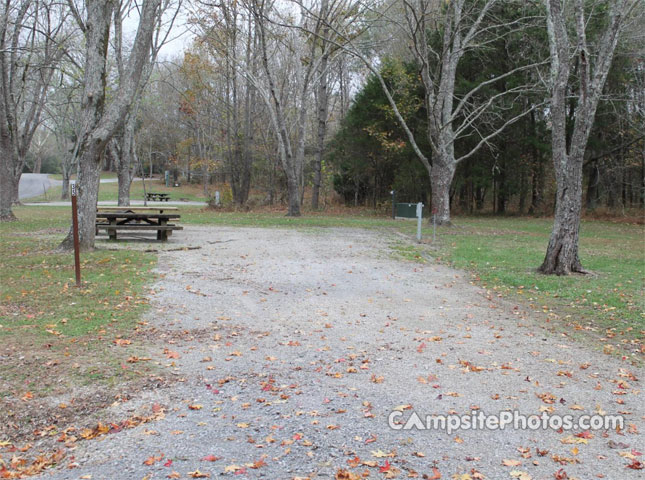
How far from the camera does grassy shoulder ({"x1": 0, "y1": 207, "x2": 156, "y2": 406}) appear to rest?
438cm

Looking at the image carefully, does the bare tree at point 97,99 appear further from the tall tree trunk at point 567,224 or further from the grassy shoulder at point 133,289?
the tall tree trunk at point 567,224

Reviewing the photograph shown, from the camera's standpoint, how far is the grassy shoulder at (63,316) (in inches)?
172

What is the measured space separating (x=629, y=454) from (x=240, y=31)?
25022mm

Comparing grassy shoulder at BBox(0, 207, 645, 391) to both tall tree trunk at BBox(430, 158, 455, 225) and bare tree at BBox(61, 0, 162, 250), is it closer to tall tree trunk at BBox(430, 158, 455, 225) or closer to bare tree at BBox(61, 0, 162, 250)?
bare tree at BBox(61, 0, 162, 250)

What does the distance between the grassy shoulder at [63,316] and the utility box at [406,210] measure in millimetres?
14686

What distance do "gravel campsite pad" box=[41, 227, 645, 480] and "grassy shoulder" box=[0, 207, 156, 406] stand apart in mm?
412

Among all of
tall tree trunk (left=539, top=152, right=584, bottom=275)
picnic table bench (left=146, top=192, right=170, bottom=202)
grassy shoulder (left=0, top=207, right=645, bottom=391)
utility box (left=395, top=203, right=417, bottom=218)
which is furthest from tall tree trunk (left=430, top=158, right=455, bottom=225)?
picnic table bench (left=146, top=192, right=170, bottom=202)

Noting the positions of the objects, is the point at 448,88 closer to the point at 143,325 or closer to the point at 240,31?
the point at 240,31

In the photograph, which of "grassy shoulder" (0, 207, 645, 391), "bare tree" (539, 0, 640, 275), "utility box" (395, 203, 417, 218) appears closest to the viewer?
"grassy shoulder" (0, 207, 645, 391)

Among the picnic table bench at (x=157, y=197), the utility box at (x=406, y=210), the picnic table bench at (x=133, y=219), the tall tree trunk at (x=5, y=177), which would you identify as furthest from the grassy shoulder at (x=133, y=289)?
the picnic table bench at (x=157, y=197)

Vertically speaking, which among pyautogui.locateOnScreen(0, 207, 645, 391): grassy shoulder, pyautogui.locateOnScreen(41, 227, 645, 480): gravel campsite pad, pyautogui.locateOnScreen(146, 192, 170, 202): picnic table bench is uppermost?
pyautogui.locateOnScreen(146, 192, 170, 202): picnic table bench

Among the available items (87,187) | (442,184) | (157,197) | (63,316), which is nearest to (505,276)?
(63,316)

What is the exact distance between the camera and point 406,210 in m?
23.7

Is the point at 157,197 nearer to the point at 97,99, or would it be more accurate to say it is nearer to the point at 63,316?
the point at 97,99
